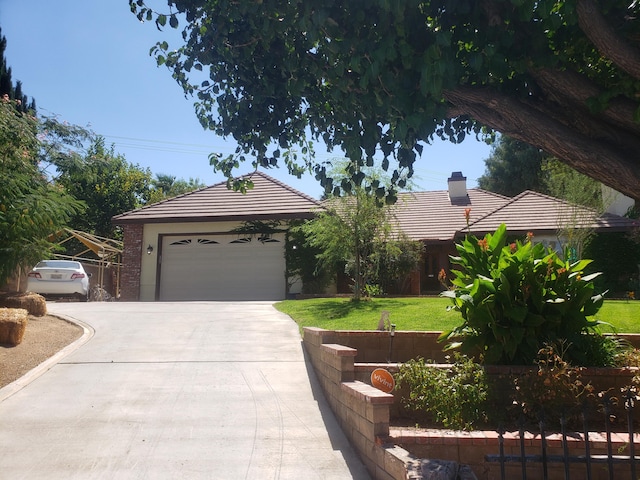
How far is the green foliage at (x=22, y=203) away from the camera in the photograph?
12.2 meters

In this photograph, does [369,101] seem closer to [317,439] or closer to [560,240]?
[317,439]

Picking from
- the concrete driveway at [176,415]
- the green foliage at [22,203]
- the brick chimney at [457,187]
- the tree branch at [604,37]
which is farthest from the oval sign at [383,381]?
the brick chimney at [457,187]

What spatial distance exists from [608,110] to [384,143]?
6.42 feet

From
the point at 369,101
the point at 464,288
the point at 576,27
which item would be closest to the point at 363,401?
the point at 464,288

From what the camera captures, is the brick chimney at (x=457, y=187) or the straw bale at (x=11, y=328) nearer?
the straw bale at (x=11, y=328)

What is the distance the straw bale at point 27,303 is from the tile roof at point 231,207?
10.00 metres

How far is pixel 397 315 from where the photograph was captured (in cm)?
1221

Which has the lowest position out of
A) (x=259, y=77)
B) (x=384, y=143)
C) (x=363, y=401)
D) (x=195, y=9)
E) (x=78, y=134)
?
(x=363, y=401)

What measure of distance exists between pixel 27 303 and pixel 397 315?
7747mm

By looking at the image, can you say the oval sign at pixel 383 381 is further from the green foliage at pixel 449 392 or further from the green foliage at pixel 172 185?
the green foliage at pixel 172 185

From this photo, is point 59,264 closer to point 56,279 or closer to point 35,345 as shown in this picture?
point 56,279

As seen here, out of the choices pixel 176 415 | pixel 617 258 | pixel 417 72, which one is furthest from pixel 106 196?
pixel 417 72

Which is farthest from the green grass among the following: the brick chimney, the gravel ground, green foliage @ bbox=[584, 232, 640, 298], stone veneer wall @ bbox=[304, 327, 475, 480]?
the brick chimney

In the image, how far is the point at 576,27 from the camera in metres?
5.64
